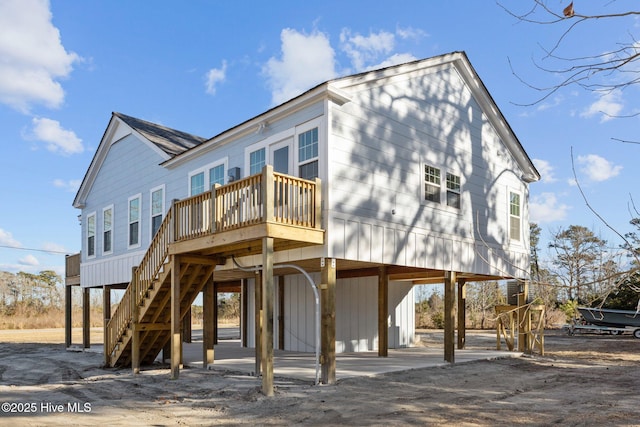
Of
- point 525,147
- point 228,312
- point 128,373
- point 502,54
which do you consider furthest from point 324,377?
point 228,312

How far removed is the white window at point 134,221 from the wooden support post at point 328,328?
31.3ft

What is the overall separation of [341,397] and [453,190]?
769 cm

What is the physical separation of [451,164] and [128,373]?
34.1 ft

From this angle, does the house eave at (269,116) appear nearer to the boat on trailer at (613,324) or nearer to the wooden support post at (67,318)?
the wooden support post at (67,318)

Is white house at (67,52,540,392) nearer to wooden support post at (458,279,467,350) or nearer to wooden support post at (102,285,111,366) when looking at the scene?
wooden support post at (102,285,111,366)

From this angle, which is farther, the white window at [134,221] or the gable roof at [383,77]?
the white window at [134,221]

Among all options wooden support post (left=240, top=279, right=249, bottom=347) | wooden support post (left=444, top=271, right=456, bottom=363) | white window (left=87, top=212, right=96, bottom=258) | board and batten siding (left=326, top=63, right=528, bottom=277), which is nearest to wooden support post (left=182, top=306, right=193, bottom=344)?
wooden support post (left=240, top=279, right=249, bottom=347)

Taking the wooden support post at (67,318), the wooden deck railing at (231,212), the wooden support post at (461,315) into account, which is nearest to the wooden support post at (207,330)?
the wooden deck railing at (231,212)

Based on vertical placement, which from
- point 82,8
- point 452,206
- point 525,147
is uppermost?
point 82,8

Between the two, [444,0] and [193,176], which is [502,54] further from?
[193,176]

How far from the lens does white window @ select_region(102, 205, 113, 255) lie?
815 inches

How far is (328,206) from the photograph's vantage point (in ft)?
38.6

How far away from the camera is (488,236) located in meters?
16.6

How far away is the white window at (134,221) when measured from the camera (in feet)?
62.3
